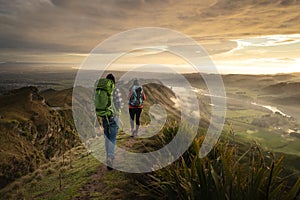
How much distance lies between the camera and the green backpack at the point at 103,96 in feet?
23.9

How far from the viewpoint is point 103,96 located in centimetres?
730

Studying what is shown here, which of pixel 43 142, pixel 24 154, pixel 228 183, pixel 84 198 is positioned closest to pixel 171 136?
pixel 84 198

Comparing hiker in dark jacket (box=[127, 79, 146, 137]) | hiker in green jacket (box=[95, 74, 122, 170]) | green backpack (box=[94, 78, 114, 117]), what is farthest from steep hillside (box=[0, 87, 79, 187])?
green backpack (box=[94, 78, 114, 117])

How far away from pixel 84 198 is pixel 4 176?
820 centimetres

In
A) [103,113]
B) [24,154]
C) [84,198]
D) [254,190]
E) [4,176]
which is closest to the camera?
[254,190]

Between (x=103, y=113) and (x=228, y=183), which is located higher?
(x=103, y=113)

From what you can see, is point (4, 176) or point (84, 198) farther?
point (4, 176)

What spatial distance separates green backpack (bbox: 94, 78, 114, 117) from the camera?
7281mm

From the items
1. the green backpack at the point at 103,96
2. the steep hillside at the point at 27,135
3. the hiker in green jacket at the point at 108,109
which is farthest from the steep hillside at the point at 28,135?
the green backpack at the point at 103,96

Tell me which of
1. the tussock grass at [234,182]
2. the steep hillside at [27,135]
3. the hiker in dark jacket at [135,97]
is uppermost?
the hiker in dark jacket at [135,97]

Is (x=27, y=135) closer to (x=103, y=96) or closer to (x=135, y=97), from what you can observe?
(x=135, y=97)

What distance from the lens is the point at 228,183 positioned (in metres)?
3.58

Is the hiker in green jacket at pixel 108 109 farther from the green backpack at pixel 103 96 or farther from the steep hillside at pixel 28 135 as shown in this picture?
the steep hillside at pixel 28 135

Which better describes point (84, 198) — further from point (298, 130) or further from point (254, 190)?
point (298, 130)
